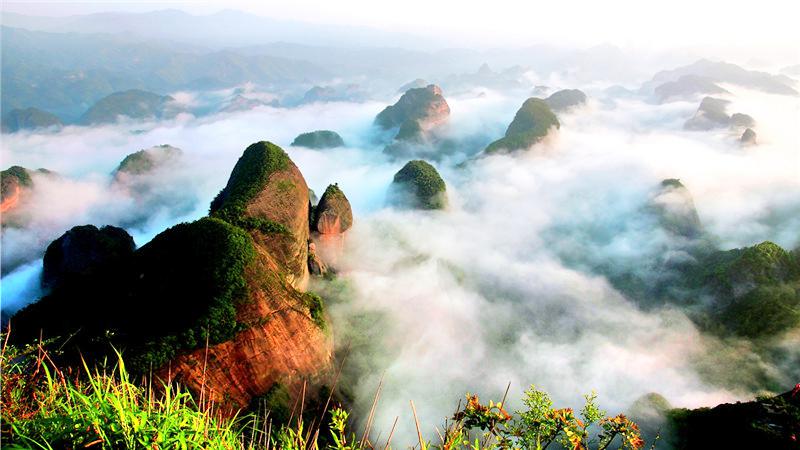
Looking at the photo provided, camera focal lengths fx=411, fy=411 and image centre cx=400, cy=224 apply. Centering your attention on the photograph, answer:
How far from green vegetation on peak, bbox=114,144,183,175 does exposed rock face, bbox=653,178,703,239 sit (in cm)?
11996

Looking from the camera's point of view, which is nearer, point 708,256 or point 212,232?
point 212,232

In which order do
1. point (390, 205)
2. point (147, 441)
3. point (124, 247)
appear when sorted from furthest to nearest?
1. point (390, 205)
2. point (124, 247)
3. point (147, 441)

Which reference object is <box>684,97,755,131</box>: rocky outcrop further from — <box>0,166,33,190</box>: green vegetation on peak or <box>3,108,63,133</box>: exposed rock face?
<box>3,108,63,133</box>: exposed rock face

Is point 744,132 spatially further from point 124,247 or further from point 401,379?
point 124,247

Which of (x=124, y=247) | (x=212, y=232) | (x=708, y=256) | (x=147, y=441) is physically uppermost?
(x=147, y=441)

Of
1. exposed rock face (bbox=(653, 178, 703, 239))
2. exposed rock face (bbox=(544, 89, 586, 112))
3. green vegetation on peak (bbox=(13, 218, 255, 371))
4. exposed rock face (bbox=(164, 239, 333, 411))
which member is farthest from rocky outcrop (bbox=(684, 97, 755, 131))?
green vegetation on peak (bbox=(13, 218, 255, 371))

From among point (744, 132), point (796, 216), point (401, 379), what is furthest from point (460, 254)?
point (744, 132)

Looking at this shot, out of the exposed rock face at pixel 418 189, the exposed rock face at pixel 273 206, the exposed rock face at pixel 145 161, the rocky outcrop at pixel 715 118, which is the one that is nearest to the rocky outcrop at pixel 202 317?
the exposed rock face at pixel 273 206

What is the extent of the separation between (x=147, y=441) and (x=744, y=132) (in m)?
154

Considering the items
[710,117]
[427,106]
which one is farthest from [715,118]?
[427,106]

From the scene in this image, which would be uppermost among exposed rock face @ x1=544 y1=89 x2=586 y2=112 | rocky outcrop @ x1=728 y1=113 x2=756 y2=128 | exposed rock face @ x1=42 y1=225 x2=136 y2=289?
exposed rock face @ x1=544 y1=89 x2=586 y2=112

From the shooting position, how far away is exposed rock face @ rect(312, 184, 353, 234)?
44281 millimetres

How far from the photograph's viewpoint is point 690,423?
24.5 meters

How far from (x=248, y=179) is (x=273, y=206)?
534 centimetres
